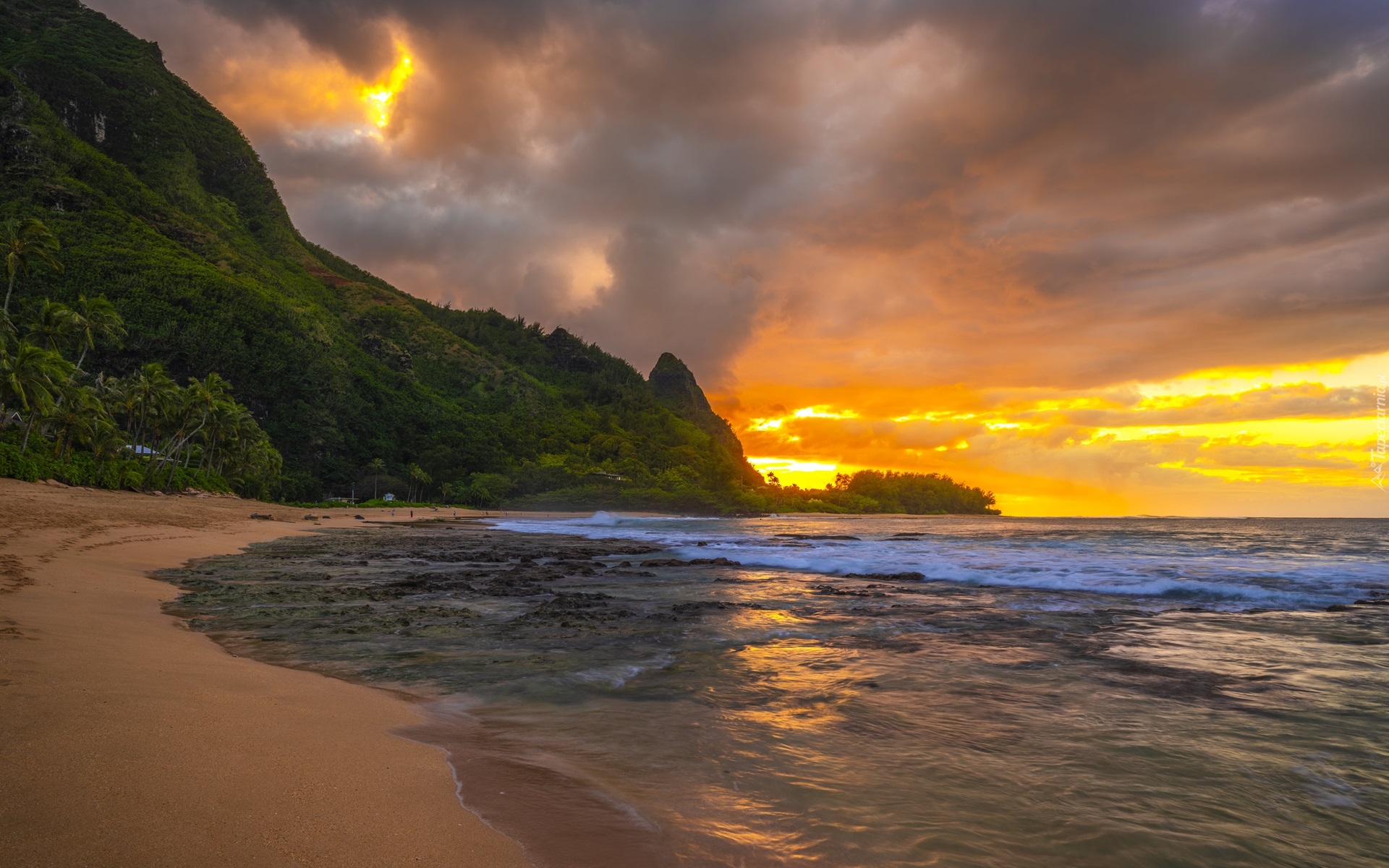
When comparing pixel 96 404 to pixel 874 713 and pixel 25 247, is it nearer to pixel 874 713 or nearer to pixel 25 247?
pixel 25 247

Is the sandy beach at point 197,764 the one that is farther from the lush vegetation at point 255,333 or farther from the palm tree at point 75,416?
the lush vegetation at point 255,333

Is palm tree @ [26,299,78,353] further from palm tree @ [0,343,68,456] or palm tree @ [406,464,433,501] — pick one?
palm tree @ [406,464,433,501]

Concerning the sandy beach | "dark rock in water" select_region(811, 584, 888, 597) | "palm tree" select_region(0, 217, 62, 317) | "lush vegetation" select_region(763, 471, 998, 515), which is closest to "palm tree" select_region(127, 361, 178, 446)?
"palm tree" select_region(0, 217, 62, 317)

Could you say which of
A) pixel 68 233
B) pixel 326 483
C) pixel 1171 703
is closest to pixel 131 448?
pixel 326 483

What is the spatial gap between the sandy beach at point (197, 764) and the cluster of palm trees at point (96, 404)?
44114 millimetres

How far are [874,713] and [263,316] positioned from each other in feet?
416

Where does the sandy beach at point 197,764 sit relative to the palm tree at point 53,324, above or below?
below

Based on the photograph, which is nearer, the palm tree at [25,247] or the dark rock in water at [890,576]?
the dark rock in water at [890,576]

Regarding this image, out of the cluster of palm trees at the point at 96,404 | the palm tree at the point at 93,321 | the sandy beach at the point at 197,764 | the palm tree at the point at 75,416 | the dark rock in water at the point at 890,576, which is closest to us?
the sandy beach at the point at 197,764

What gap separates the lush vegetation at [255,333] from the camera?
93375 millimetres

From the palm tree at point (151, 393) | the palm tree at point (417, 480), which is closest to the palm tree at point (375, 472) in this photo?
the palm tree at point (417, 480)

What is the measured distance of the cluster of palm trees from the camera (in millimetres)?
38000

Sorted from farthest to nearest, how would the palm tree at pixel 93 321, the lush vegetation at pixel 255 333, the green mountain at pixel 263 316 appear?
the green mountain at pixel 263 316, the lush vegetation at pixel 255 333, the palm tree at pixel 93 321

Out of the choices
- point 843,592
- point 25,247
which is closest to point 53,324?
point 25,247
